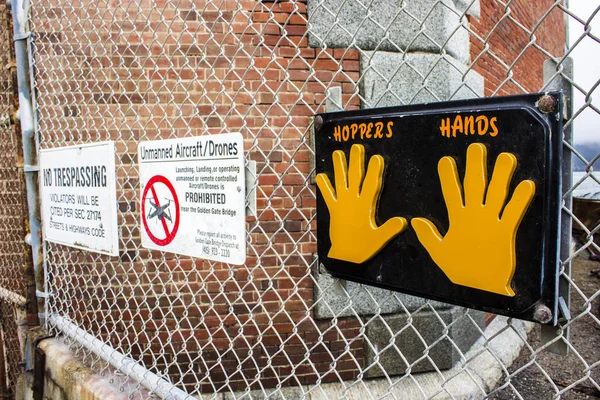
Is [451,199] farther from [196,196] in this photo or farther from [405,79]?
[405,79]

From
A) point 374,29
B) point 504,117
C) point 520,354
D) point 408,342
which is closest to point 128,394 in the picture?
point 504,117

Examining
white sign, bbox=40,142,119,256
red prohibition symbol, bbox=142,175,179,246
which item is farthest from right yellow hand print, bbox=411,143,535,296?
white sign, bbox=40,142,119,256

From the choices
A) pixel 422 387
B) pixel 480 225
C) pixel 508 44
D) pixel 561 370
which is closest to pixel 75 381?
pixel 480 225

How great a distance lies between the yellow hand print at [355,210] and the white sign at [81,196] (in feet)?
3.79

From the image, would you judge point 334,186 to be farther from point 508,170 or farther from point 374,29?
point 374,29

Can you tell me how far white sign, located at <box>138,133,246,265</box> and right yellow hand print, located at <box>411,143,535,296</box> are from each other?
0.73 meters

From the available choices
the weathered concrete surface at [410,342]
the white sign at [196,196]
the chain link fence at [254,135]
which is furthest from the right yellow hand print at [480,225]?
the weathered concrete surface at [410,342]

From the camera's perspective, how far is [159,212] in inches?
73.9

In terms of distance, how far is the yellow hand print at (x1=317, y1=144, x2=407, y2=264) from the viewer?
1.15 meters

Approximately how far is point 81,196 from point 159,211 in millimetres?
580

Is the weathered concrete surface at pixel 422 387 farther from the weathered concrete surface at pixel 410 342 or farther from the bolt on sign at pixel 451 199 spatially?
the bolt on sign at pixel 451 199

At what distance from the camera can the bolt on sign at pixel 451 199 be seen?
90 cm

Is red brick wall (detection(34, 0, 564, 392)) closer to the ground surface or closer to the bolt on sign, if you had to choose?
the ground surface

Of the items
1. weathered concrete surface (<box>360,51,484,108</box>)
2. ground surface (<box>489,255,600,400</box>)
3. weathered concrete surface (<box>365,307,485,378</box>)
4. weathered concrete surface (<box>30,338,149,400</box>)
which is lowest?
ground surface (<box>489,255,600,400</box>)
